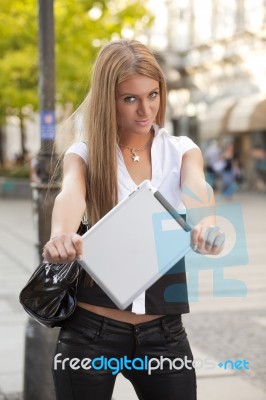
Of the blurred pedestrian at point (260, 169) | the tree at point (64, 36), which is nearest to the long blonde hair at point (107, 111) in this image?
the tree at point (64, 36)

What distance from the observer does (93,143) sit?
92.7 inches

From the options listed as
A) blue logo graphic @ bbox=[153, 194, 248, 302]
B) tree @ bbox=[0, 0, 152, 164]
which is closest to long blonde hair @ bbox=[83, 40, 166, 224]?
blue logo graphic @ bbox=[153, 194, 248, 302]

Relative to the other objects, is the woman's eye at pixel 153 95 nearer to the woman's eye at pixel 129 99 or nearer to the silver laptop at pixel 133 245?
the woman's eye at pixel 129 99

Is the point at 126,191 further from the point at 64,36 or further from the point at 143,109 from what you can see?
the point at 64,36

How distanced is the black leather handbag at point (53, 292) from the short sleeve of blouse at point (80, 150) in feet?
0.65

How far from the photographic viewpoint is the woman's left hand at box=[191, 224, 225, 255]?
2.06 meters

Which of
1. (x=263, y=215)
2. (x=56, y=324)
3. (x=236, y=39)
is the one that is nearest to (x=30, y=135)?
(x=236, y=39)

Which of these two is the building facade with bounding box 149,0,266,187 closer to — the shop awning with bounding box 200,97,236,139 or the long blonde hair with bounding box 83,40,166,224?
the shop awning with bounding box 200,97,236,139

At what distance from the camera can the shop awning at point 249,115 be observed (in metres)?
28.1

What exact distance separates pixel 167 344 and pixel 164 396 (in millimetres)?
150

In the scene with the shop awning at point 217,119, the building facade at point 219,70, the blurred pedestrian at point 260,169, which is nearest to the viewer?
the blurred pedestrian at point 260,169

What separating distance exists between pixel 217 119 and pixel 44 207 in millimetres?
27123

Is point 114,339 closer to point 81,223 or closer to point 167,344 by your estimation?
point 167,344

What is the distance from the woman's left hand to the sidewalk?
17cm
